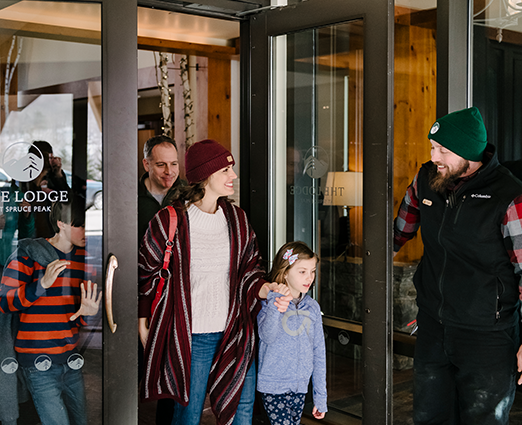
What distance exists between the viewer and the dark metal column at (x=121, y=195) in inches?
95.0

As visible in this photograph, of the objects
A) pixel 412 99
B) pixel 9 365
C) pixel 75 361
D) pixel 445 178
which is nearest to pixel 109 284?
pixel 75 361

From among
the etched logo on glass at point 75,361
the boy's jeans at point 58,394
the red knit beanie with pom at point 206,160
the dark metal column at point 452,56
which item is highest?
the dark metal column at point 452,56

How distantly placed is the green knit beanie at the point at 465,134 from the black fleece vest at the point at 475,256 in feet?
0.26

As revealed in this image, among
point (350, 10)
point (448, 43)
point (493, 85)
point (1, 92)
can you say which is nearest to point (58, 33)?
point (1, 92)

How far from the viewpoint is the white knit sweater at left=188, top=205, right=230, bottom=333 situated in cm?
259

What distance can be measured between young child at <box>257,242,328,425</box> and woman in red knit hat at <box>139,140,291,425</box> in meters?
0.07

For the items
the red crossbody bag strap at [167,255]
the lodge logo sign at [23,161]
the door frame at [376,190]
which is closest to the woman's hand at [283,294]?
the door frame at [376,190]

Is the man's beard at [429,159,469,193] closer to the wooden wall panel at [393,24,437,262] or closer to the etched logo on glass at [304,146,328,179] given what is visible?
the etched logo on glass at [304,146,328,179]

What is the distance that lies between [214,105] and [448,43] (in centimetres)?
363

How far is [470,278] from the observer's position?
2.43 metres

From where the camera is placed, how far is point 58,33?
7.82 ft

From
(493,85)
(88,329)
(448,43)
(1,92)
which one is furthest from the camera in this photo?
(493,85)

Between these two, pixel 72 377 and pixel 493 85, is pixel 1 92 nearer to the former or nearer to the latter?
pixel 72 377

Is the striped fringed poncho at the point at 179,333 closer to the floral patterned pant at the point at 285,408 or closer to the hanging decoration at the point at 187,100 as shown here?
the floral patterned pant at the point at 285,408
